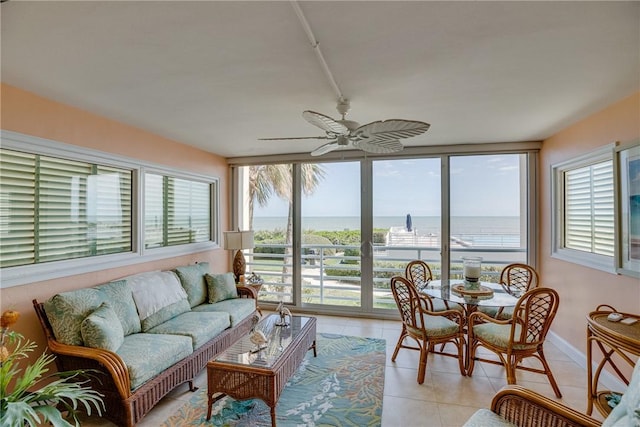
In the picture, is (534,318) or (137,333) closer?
(534,318)

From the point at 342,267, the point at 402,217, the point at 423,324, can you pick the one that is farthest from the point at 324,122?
the point at 342,267

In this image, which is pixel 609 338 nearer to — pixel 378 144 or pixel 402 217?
pixel 378 144

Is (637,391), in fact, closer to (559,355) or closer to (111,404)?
(559,355)

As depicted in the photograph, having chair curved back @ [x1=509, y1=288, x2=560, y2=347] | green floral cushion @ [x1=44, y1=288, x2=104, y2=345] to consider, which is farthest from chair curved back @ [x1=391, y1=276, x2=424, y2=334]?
green floral cushion @ [x1=44, y1=288, x2=104, y2=345]

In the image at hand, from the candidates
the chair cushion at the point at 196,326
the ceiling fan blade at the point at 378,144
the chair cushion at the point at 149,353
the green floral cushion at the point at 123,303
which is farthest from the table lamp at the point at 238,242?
the ceiling fan blade at the point at 378,144

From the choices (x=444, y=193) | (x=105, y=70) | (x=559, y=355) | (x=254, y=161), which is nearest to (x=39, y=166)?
(x=105, y=70)

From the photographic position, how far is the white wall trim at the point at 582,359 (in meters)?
2.49

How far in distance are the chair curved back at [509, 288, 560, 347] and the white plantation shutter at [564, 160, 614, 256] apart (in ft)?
2.97

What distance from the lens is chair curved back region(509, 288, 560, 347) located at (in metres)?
2.32

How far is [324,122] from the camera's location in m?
2.07

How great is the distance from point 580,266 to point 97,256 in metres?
4.82

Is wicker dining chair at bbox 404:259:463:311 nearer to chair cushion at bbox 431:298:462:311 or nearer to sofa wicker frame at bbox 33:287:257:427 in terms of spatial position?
chair cushion at bbox 431:298:462:311

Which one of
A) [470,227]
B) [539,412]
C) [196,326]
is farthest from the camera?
[470,227]

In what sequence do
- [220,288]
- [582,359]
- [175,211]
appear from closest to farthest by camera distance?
[582,359]
[220,288]
[175,211]
